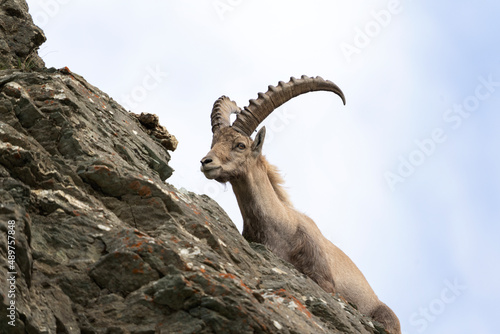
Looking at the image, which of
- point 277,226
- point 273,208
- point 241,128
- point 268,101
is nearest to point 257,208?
point 273,208

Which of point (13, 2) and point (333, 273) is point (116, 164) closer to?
point (13, 2)

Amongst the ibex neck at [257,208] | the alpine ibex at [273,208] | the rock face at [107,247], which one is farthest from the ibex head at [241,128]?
Answer: the rock face at [107,247]

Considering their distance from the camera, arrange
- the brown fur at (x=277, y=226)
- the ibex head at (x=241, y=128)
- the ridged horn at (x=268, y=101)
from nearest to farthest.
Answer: the brown fur at (x=277, y=226) < the ibex head at (x=241, y=128) < the ridged horn at (x=268, y=101)

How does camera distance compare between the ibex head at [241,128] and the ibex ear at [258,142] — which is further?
the ibex ear at [258,142]

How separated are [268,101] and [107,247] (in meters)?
7.43

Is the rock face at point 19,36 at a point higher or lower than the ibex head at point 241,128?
lower

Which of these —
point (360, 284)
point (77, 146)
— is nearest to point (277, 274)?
point (77, 146)

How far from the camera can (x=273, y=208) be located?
11.9 metres

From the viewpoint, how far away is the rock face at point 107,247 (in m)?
5.04

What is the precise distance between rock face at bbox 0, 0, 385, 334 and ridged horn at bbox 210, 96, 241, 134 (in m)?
4.47

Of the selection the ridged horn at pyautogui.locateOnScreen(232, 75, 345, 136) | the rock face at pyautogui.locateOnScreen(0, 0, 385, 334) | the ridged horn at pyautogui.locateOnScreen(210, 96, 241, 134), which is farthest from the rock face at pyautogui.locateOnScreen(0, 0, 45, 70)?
the ridged horn at pyautogui.locateOnScreen(232, 75, 345, 136)

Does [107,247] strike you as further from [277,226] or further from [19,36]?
[277,226]

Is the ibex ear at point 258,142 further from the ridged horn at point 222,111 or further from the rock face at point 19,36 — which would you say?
the rock face at point 19,36

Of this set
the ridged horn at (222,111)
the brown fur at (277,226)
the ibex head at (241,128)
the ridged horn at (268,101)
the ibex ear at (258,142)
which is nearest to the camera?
the brown fur at (277,226)
